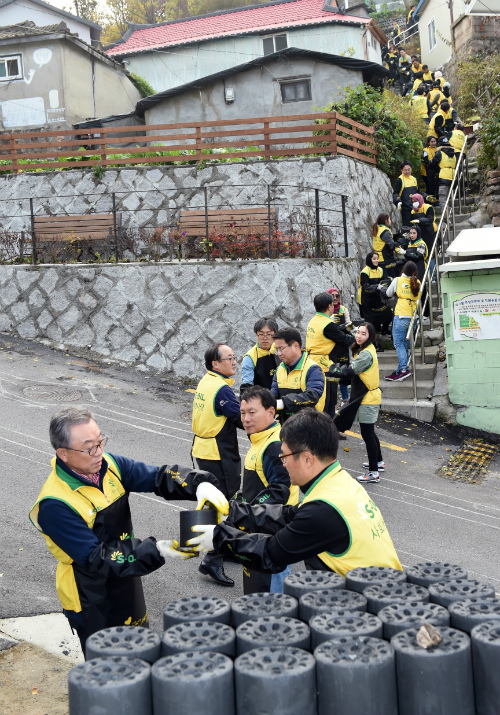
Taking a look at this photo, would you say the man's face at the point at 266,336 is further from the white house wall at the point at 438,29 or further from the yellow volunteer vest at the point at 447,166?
the white house wall at the point at 438,29

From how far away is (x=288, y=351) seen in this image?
265 inches

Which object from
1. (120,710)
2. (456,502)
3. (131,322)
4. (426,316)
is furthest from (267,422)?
(426,316)

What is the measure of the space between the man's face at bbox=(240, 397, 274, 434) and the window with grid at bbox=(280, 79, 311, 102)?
57.6 feet

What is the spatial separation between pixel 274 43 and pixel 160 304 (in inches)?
629

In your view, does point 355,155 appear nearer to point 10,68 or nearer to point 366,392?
point 366,392

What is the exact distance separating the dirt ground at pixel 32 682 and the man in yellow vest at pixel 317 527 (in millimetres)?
1347

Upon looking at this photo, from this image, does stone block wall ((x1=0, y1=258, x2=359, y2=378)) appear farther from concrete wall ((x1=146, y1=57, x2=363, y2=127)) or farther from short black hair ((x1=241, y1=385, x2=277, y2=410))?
concrete wall ((x1=146, y1=57, x2=363, y2=127))

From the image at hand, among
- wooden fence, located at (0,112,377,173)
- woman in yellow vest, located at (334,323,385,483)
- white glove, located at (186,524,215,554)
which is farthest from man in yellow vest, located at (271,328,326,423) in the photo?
wooden fence, located at (0,112,377,173)

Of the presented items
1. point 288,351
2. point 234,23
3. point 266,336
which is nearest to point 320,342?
point 266,336

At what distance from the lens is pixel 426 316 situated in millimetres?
13367

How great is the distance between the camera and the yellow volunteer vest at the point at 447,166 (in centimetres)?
1641

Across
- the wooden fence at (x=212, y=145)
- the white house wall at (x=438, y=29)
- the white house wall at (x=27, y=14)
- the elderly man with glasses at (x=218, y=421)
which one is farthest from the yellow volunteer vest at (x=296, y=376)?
the white house wall at (x=438, y=29)

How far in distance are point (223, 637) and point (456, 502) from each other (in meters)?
5.72

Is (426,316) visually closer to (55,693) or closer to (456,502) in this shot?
(456,502)
